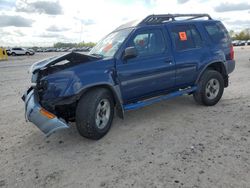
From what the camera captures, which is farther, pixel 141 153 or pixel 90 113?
pixel 90 113

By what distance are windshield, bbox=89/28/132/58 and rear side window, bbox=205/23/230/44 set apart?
220 cm

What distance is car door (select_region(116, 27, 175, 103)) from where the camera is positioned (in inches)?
179

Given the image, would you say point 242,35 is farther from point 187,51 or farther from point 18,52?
point 187,51

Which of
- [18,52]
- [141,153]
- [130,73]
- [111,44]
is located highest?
[111,44]

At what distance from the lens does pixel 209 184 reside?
2932 millimetres

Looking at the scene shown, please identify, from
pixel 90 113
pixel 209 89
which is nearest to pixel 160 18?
pixel 209 89

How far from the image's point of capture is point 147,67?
4770 mm

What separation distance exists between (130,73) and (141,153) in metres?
1.48

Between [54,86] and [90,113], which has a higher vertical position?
[54,86]

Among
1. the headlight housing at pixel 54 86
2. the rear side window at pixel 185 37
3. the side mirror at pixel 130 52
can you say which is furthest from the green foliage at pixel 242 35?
the headlight housing at pixel 54 86

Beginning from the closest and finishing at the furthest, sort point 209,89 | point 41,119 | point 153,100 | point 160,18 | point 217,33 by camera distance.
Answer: point 41,119 → point 153,100 → point 160,18 → point 209,89 → point 217,33

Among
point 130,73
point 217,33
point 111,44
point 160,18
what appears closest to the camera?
point 130,73

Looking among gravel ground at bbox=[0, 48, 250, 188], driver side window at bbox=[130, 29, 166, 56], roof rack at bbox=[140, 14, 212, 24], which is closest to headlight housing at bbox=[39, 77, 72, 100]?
gravel ground at bbox=[0, 48, 250, 188]

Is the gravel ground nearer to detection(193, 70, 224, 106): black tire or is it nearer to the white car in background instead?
detection(193, 70, 224, 106): black tire
